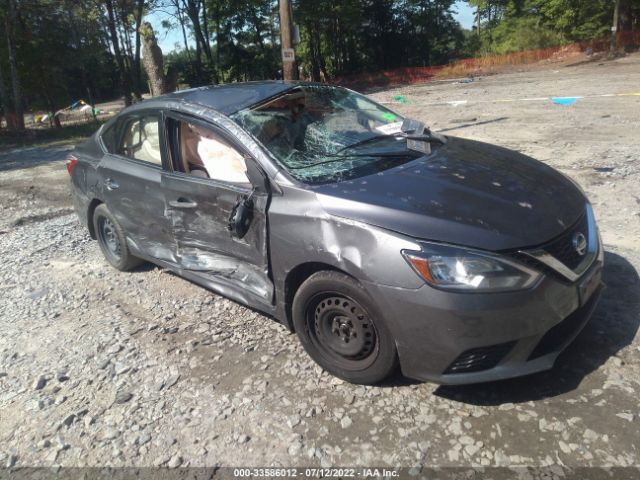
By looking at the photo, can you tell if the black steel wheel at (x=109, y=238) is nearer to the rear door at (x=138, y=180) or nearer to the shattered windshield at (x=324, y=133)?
the rear door at (x=138, y=180)

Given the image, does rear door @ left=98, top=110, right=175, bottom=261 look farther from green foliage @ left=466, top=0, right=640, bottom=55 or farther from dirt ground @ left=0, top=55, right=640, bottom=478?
green foliage @ left=466, top=0, right=640, bottom=55

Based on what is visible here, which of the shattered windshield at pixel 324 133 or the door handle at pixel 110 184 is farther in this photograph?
the door handle at pixel 110 184

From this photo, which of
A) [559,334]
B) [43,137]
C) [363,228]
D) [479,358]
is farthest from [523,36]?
[479,358]

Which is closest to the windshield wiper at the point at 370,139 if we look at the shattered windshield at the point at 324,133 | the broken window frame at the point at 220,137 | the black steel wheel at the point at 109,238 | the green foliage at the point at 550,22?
the shattered windshield at the point at 324,133

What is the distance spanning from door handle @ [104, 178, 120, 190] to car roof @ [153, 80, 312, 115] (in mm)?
838

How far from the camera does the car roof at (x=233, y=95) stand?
3.62 meters

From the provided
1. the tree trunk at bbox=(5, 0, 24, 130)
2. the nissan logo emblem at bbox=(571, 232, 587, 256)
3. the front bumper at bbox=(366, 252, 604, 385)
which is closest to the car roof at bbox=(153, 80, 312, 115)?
the front bumper at bbox=(366, 252, 604, 385)

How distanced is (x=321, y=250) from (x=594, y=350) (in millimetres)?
1725

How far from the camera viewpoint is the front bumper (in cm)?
241

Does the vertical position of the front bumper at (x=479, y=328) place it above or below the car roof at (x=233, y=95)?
below

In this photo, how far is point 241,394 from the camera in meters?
3.03

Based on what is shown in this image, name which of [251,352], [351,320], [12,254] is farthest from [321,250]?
[12,254]

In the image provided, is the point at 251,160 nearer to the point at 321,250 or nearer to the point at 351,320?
the point at 321,250

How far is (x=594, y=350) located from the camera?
3004mm
